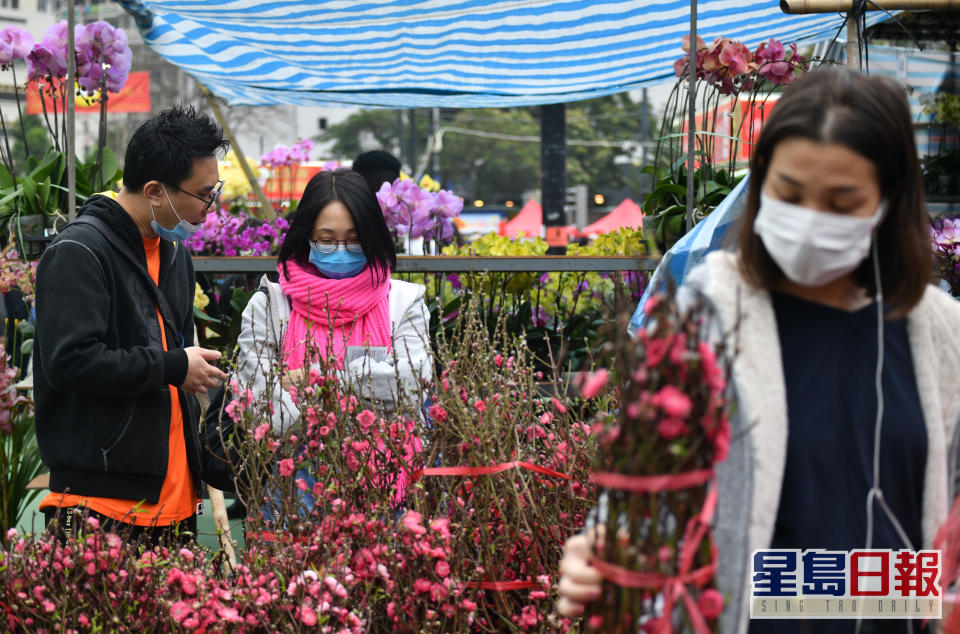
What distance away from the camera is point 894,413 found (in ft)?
4.58

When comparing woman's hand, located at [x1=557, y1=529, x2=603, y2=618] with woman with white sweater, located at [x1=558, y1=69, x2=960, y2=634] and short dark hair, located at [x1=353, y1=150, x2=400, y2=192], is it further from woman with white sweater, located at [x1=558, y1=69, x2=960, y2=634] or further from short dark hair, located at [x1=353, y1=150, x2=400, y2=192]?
short dark hair, located at [x1=353, y1=150, x2=400, y2=192]

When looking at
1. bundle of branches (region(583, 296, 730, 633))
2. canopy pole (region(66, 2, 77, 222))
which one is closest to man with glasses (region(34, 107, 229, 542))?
canopy pole (region(66, 2, 77, 222))

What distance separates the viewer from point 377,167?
5801mm

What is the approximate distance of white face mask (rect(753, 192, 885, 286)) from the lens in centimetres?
132

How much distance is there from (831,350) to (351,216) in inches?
71.3

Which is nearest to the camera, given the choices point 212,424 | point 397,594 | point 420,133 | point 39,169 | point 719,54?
point 397,594

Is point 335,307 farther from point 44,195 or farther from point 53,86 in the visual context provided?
point 53,86

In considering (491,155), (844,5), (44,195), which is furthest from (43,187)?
(491,155)

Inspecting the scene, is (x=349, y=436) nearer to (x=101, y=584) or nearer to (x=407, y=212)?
(x=101, y=584)

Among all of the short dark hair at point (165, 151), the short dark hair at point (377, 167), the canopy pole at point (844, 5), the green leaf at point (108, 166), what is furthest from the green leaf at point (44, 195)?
the canopy pole at point (844, 5)

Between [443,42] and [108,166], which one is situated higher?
[443,42]

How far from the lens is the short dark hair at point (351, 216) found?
9.67 feet

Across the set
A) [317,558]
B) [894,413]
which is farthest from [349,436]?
[894,413]

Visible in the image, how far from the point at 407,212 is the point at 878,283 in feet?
11.6
